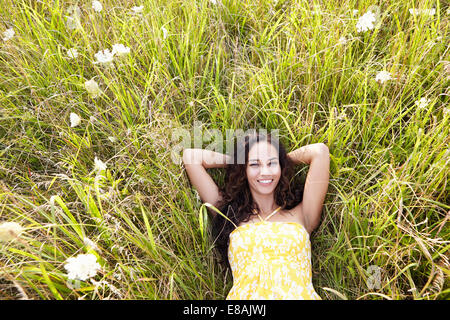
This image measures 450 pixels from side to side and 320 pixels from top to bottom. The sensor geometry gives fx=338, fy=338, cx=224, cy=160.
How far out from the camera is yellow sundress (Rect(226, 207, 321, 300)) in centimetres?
175

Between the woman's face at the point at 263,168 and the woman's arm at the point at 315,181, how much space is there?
19 centimetres

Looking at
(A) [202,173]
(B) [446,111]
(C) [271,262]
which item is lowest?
(C) [271,262]

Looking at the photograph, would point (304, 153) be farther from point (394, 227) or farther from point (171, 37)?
point (171, 37)

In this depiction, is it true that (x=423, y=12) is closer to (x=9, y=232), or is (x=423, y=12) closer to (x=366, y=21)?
(x=366, y=21)

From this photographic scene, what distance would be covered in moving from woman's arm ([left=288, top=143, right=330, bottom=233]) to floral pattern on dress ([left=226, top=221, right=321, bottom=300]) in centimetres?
13

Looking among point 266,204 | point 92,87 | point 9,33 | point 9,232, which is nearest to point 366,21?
point 266,204

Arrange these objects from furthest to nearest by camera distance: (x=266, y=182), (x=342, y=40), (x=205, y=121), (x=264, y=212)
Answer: (x=205, y=121) < (x=342, y=40) < (x=264, y=212) < (x=266, y=182)

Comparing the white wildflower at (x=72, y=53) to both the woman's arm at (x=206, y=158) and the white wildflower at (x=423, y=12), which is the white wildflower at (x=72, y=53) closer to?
the woman's arm at (x=206, y=158)

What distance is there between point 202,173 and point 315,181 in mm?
680

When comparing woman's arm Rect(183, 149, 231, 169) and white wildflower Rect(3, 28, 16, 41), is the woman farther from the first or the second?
white wildflower Rect(3, 28, 16, 41)

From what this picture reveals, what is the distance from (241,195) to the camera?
214 cm

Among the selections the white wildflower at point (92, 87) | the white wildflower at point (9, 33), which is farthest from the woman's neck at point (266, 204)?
the white wildflower at point (9, 33)

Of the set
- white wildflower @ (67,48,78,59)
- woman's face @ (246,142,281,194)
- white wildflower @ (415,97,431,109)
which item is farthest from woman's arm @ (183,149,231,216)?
white wildflower @ (415,97,431,109)

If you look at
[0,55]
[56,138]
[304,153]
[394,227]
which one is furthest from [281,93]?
[0,55]
